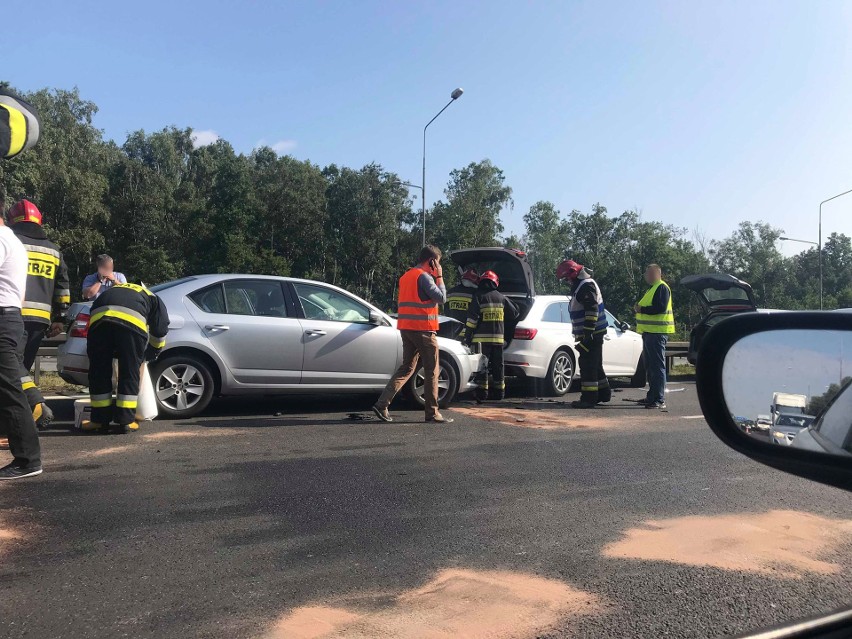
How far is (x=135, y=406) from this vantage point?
6.76 metres

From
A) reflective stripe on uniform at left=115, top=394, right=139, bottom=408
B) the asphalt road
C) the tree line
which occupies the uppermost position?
the tree line

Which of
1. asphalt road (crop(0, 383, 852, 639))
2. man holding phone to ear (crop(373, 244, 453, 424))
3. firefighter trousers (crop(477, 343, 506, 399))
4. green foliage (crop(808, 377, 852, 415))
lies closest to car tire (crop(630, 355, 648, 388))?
firefighter trousers (crop(477, 343, 506, 399))

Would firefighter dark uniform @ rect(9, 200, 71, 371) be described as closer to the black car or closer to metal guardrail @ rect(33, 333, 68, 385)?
metal guardrail @ rect(33, 333, 68, 385)

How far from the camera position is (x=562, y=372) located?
11000 mm

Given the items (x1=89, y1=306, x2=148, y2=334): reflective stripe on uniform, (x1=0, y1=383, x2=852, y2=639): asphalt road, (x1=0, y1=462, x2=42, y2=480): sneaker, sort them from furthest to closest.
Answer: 1. (x1=89, y1=306, x2=148, y2=334): reflective stripe on uniform
2. (x1=0, y1=462, x2=42, y2=480): sneaker
3. (x1=0, y1=383, x2=852, y2=639): asphalt road

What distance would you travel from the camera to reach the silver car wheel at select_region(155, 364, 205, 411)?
296 inches

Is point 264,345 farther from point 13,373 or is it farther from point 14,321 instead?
point 13,373

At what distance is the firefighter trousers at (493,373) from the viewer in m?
9.79

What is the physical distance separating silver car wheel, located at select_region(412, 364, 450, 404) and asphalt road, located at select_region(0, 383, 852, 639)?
85.6 inches

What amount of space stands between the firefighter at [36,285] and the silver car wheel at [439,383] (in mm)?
3944

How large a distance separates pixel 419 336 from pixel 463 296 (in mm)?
3222

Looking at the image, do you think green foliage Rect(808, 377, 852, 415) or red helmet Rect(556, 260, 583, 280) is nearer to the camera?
green foliage Rect(808, 377, 852, 415)

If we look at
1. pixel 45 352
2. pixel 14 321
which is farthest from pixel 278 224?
pixel 14 321

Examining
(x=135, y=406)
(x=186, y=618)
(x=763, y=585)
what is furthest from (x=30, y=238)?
(x=763, y=585)
